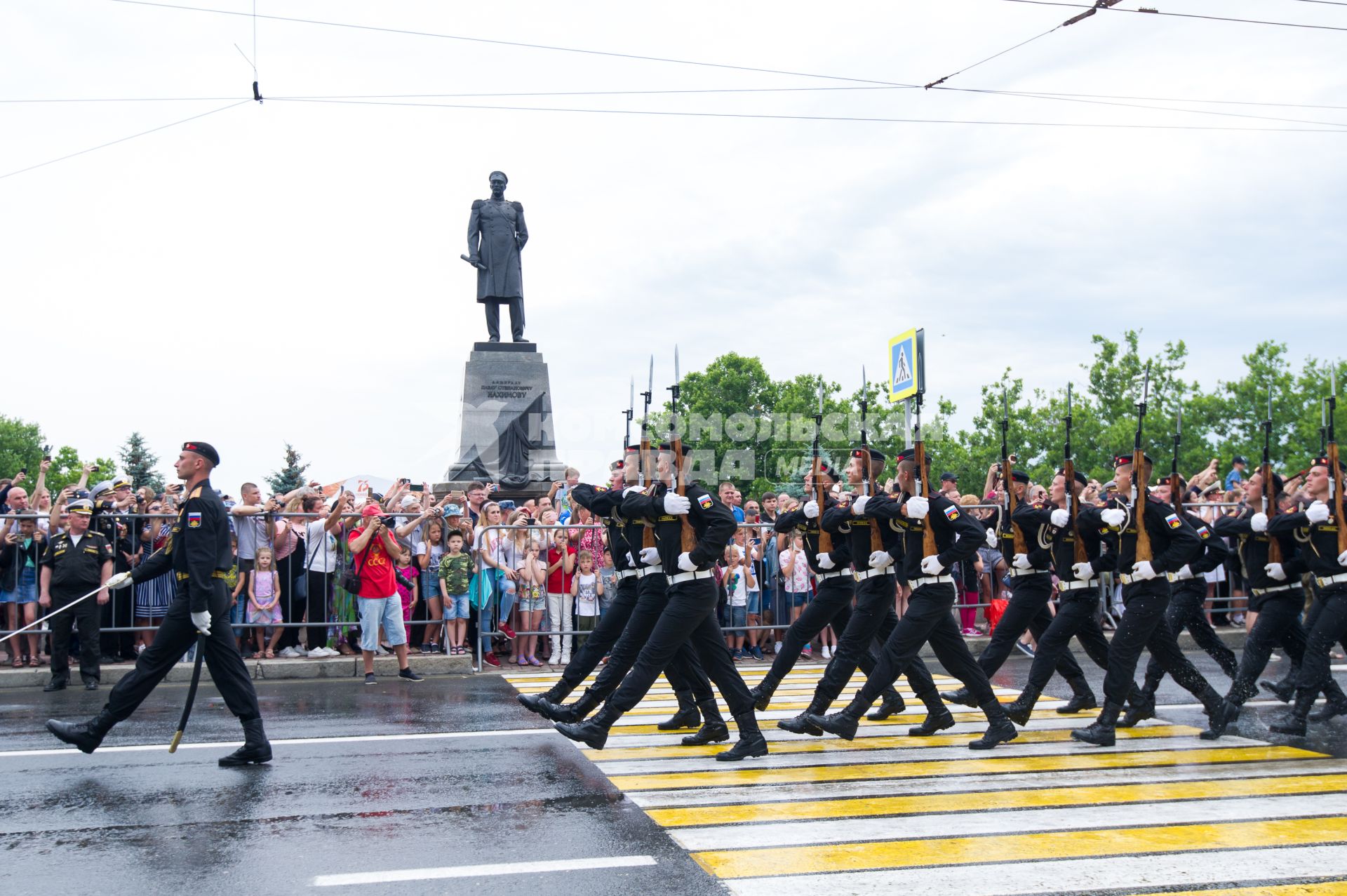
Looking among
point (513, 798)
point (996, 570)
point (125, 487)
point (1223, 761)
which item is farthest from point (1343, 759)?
point (125, 487)

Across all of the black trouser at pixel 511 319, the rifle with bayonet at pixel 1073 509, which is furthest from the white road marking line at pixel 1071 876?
the black trouser at pixel 511 319

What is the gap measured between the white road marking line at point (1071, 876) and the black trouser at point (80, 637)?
8.01 metres

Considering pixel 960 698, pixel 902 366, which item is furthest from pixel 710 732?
pixel 902 366

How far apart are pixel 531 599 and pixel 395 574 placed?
155 cm

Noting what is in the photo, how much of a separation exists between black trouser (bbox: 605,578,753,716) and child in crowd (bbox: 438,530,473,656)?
15.7 ft

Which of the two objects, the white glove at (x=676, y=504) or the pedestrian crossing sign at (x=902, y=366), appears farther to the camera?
the pedestrian crossing sign at (x=902, y=366)

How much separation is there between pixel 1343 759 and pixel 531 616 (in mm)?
7689

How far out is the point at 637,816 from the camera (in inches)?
240

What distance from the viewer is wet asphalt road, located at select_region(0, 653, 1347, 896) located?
5.13 metres

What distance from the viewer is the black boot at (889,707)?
30.6 feet

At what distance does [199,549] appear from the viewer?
7.52 m

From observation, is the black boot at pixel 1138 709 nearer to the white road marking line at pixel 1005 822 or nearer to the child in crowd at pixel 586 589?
the white road marking line at pixel 1005 822

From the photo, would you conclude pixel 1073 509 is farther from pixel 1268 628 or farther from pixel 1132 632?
pixel 1268 628

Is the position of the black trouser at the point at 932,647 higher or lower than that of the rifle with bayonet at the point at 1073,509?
lower
